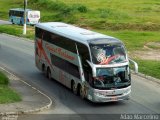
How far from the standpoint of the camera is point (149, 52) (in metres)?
46.0

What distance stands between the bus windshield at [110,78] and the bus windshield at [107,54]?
0.46 meters

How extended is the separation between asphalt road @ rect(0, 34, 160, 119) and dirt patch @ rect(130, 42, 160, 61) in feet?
28.7

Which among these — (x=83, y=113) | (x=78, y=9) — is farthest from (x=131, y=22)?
(x=83, y=113)

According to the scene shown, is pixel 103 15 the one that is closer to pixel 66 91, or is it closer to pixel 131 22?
pixel 131 22

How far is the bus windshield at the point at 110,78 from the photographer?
85.3 ft

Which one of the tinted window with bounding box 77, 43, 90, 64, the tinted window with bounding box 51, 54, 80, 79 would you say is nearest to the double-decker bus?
the tinted window with bounding box 51, 54, 80, 79

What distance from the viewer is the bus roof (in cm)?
2708

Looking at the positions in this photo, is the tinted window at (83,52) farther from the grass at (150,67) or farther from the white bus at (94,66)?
the grass at (150,67)

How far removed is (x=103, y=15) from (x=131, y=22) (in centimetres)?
785

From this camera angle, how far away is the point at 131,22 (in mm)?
63625

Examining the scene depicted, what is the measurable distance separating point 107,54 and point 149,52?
20168 millimetres

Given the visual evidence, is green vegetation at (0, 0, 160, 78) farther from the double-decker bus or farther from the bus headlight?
the bus headlight

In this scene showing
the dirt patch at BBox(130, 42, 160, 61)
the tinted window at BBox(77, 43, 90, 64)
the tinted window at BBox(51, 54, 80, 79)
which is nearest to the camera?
the tinted window at BBox(77, 43, 90, 64)

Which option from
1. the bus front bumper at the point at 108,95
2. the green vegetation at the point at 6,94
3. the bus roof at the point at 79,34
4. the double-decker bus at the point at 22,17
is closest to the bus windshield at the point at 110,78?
the bus front bumper at the point at 108,95
